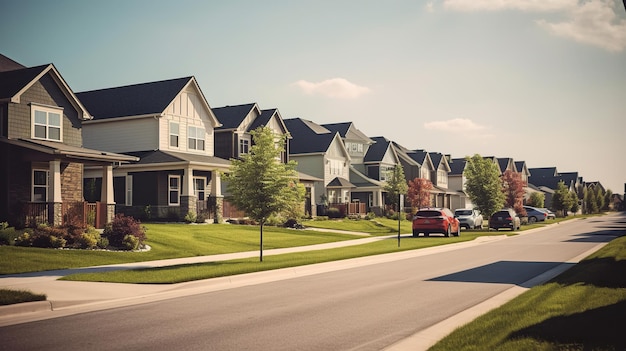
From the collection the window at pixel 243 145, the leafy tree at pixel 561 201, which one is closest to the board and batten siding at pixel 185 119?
the window at pixel 243 145

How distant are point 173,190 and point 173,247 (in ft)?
47.5

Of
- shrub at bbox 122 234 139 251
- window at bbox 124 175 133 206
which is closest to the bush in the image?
shrub at bbox 122 234 139 251

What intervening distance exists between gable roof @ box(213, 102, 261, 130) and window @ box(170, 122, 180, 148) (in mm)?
6940

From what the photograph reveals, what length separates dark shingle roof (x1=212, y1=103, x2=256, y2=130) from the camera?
46.0 meters

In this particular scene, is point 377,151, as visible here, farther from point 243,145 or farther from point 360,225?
point 243,145

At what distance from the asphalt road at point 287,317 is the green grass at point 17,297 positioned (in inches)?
59.3

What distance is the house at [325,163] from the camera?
191 feet

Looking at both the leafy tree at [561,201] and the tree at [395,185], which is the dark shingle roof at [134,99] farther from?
the leafy tree at [561,201]

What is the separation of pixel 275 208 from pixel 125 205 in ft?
69.0

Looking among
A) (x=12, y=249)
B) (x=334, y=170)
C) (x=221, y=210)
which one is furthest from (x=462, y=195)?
(x=12, y=249)

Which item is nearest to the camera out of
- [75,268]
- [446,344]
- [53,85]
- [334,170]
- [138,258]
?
[446,344]

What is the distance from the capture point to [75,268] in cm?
1734

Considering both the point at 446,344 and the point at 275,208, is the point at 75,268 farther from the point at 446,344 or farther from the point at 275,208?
the point at 446,344

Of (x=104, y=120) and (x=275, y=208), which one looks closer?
(x=275, y=208)
